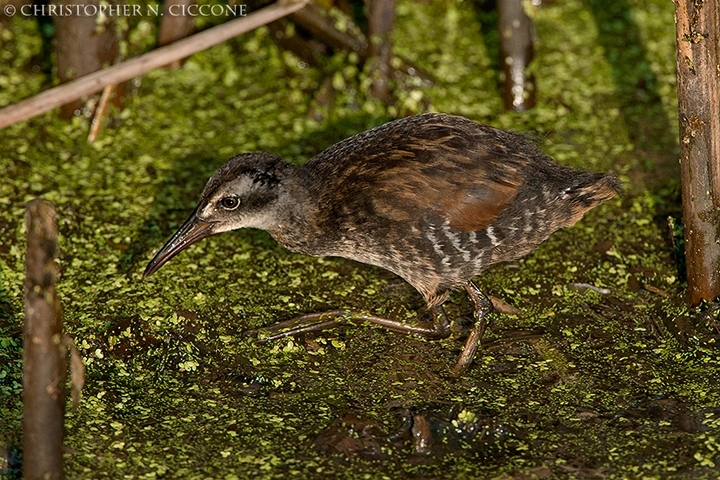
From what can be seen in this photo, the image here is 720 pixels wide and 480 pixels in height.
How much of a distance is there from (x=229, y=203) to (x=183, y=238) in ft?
0.94

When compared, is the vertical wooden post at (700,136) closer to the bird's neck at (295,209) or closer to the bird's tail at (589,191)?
the bird's tail at (589,191)

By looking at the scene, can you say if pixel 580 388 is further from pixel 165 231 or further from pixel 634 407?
pixel 165 231

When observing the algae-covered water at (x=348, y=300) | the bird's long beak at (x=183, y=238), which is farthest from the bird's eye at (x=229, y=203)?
the algae-covered water at (x=348, y=300)

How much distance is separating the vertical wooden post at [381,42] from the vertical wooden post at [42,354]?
130 inches

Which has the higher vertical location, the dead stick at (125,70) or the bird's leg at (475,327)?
the dead stick at (125,70)

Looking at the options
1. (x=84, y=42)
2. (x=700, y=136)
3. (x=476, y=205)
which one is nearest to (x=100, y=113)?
(x=84, y=42)

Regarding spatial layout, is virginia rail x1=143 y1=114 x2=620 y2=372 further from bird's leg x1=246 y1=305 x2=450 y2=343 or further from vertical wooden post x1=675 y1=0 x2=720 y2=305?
vertical wooden post x1=675 y1=0 x2=720 y2=305

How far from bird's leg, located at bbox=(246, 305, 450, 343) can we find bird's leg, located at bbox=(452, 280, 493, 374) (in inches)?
7.3

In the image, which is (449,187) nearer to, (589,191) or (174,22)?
(589,191)

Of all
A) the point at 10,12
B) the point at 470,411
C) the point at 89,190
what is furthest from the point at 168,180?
the point at 470,411

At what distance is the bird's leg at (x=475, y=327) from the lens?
4726 mm

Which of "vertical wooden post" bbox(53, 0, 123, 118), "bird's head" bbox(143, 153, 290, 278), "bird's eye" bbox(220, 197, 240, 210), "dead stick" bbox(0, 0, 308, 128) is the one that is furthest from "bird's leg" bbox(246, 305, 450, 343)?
"vertical wooden post" bbox(53, 0, 123, 118)

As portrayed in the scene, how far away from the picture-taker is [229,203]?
479 centimetres

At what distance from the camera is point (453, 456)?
4180mm
